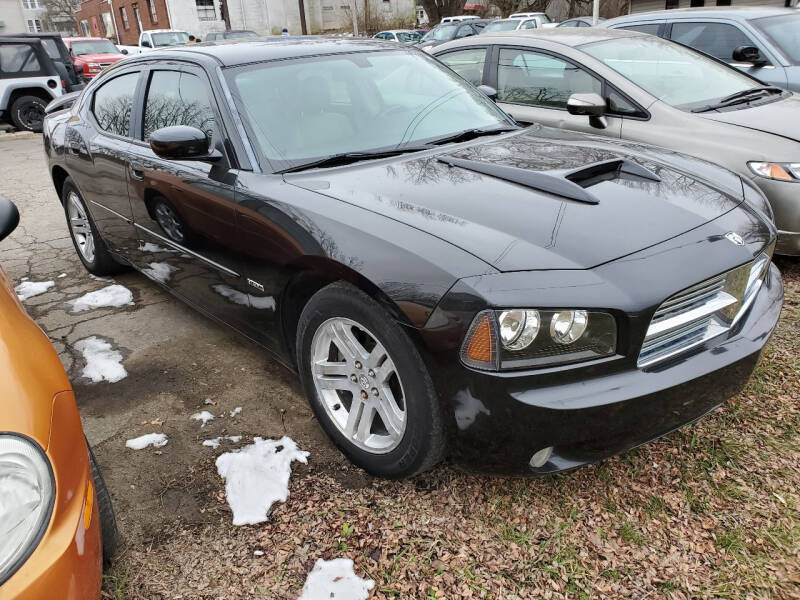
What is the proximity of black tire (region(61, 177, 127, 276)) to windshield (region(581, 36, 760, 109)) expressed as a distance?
384 cm

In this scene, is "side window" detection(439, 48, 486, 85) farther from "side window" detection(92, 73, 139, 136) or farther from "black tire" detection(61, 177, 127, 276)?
"black tire" detection(61, 177, 127, 276)

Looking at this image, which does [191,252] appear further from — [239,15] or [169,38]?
[239,15]

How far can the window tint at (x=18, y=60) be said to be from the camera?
486 inches

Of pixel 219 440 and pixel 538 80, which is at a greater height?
pixel 538 80

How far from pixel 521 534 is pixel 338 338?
37.4 inches

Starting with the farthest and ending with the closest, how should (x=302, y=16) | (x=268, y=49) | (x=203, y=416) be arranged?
1. (x=302, y=16)
2. (x=268, y=49)
3. (x=203, y=416)

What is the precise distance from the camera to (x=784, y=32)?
233 inches

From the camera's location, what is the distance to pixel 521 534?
2148mm

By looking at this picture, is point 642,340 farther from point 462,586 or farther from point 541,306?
point 462,586

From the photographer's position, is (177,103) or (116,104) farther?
(116,104)

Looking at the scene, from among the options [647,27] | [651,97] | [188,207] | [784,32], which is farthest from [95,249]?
[784,32]

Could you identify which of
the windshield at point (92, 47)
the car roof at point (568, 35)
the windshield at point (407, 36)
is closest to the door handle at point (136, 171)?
the car roof at point (568, 35)

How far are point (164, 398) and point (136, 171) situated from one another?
4.18 ft

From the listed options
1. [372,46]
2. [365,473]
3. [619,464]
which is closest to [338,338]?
[365,473]
